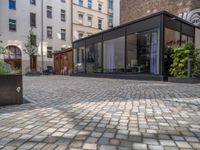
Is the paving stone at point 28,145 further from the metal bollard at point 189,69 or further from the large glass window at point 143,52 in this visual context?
the large glass window at point 143,52

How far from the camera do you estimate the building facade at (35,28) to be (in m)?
28.5

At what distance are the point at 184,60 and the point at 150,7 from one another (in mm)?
14555

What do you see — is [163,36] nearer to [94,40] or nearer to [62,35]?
[94,40]

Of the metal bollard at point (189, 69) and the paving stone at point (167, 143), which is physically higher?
the metal bollard at point (189, 69)

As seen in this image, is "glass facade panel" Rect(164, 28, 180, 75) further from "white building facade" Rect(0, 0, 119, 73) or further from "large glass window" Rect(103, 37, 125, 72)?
"white building facade" Rect(0, 0, 119, 73)

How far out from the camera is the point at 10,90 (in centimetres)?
488

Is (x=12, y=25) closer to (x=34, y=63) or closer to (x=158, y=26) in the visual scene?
(x=34, y=63)

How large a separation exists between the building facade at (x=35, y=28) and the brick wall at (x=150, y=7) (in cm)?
1074

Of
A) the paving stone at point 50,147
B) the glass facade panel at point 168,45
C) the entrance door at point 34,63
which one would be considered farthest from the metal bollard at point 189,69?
the entrance door at point 34,63

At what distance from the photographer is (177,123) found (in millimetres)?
3389

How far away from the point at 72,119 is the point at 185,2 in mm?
19741

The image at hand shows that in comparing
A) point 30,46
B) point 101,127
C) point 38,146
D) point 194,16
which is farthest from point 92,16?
point 38,146

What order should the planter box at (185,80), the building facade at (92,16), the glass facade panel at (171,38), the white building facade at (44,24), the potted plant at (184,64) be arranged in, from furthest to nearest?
the building facade at (92,16), the white building facade at (44,24), the glass facade panel at (171,38), the potted plant at (184,64), the planter box at (185,80)

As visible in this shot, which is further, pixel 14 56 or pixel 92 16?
pixel 92 16
